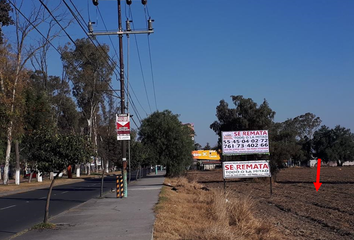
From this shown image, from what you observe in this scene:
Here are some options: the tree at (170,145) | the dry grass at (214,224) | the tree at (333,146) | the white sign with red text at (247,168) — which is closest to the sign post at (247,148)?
the white sign with red text at (247,168)

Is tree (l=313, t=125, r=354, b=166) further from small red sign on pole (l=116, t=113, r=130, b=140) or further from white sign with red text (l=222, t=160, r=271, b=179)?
small red sign on pole (l=116, t=113, r=130, b=140)

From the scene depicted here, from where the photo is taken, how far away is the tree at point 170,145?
46.5m

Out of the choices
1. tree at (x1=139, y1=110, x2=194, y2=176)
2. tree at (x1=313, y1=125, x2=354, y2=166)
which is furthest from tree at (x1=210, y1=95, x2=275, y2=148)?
tree at (x1=313, y1=125, x2=354, y2=166)

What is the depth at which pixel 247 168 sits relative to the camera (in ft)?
88.8

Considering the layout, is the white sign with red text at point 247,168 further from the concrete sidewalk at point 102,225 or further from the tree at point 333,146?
the tree at point 333,146

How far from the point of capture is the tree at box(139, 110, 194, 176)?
46.5 metres

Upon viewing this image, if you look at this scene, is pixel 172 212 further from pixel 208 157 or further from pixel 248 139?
pixel 208 157

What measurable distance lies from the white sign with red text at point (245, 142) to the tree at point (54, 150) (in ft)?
52.1

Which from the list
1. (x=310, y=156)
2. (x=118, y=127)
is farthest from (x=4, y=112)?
(x=310, y=156)

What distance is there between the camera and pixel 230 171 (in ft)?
88.5

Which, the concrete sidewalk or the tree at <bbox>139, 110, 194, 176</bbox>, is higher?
the tree at <bbox>139, 110, 194, 176</bbox>

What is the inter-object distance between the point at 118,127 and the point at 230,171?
808 cm

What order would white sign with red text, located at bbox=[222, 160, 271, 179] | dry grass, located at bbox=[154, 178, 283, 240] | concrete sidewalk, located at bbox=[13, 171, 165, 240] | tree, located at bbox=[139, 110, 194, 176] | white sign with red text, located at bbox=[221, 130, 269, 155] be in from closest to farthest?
dry grass, located at bbox=[154, 178, 283, 240]
concrete sidewalk, located at bbox=[13, 171, 165, 240]
white sign with red text, located at bbox=[222, 160, 271, 179]
white sign with red text, located at bbox=[221, 130, 269, 155]
tree, located at bbox=[139, 110, 194, 176]

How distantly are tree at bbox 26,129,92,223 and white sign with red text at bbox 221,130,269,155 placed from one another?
1587 centimetres
